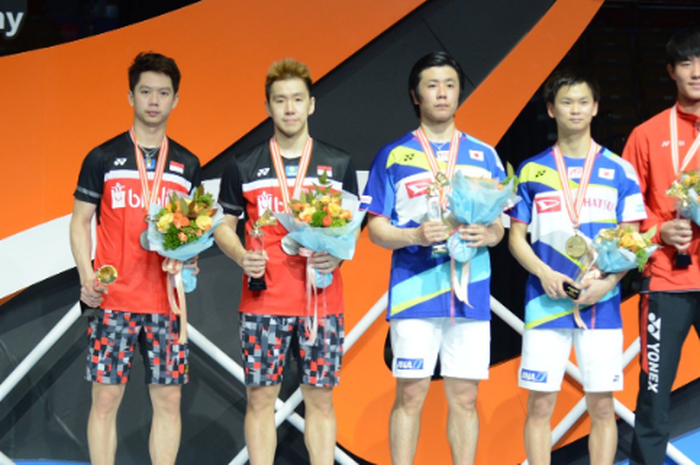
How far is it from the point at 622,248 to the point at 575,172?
419mm

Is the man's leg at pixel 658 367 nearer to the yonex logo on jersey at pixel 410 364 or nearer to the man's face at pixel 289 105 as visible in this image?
the yonex logo on jersey at pixel 410 364

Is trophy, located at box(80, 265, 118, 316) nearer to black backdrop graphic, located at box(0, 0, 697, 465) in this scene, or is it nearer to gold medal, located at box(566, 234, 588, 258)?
black backdrop graphic, located at box(0, 0, 697, 465)

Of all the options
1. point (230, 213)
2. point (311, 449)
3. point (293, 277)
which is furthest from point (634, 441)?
point (230, 213)

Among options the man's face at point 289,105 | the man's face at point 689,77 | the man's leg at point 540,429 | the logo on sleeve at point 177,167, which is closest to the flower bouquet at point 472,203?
the man's leg at point 540,429

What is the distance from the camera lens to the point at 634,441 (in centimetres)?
374

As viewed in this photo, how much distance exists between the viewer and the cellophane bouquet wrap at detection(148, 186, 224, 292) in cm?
349

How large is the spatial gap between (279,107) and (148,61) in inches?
24.9

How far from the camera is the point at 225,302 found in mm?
4676

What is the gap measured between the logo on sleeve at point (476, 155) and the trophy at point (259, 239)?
34.1 inches

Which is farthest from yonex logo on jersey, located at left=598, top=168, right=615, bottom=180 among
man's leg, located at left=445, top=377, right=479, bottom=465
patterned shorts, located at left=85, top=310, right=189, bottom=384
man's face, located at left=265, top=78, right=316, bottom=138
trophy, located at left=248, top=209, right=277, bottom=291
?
patterned shorts, located at left=85, top=310, right=189, bottom=384

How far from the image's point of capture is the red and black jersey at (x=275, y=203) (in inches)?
140

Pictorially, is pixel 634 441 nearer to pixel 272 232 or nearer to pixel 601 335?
pixel 601 335

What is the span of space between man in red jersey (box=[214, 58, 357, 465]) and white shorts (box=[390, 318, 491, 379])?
26 centimetres

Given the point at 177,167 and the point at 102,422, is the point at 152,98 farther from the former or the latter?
the point at 102,422
